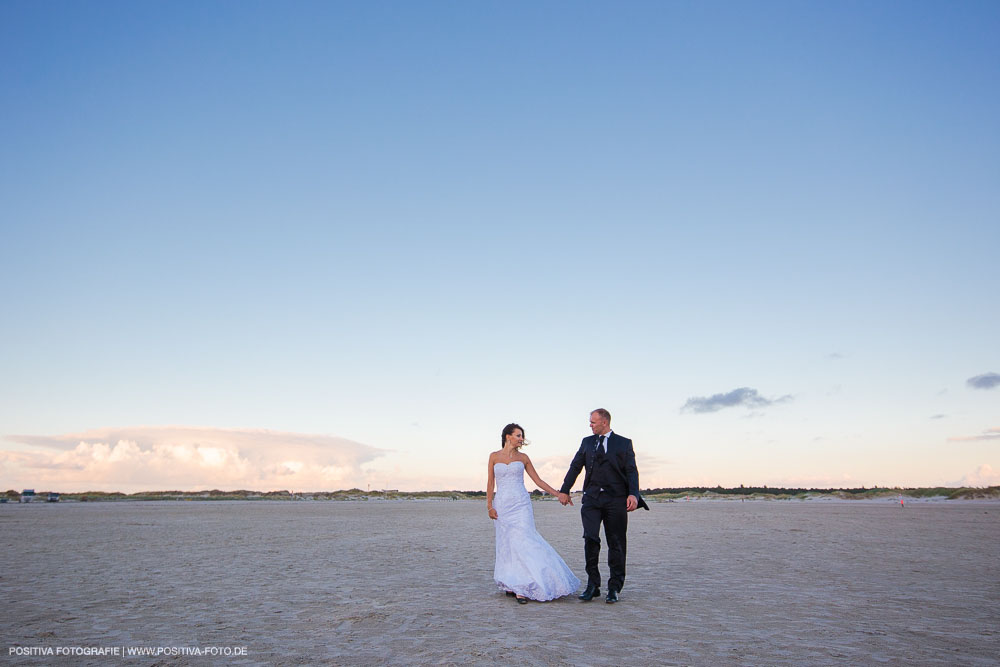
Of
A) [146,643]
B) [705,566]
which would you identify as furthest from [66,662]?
[705,566]

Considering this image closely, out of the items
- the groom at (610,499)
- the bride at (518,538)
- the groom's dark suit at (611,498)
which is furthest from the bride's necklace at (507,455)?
the groom's dark suit at (611,498)

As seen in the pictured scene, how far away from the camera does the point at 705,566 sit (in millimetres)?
13211

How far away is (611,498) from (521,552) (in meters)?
1.48

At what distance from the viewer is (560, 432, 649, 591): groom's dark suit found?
920cm

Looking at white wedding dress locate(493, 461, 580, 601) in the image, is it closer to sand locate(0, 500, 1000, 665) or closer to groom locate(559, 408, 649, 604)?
sand locate(0, 500, 1000, 665)

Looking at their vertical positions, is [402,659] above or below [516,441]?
Answer: below

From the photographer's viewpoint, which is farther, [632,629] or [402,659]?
[632,629]

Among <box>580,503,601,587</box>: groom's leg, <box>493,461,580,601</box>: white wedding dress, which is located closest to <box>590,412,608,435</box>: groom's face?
<box>580,503,601,587</box>: groom's leg

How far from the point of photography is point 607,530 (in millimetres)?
9320

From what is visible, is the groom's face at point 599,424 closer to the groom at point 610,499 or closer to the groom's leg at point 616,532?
the groom at point 610,499

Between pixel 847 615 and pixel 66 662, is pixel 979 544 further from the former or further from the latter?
pixel 66 662

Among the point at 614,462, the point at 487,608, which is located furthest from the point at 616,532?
the point at 487,608

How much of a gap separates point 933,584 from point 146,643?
10.9 m

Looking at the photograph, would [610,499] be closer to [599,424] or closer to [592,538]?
[592,538]
